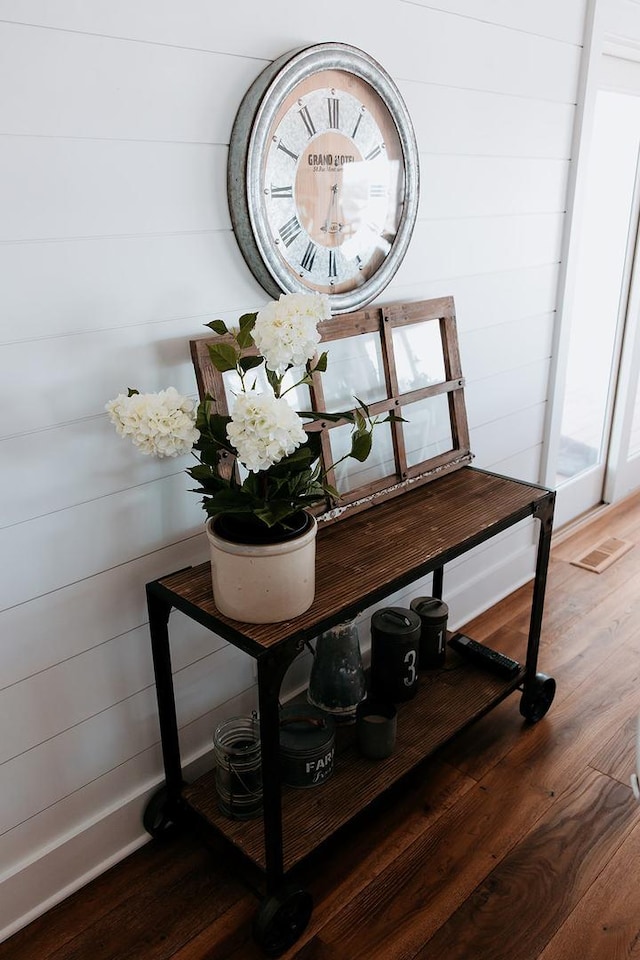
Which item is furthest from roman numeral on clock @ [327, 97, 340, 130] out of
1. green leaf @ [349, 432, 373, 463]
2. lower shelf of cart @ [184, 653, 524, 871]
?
lower shelf of cart @ [184, 653, 524, 871]

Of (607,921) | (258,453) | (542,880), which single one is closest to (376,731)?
(542,880)

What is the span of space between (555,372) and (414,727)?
135 centimetres

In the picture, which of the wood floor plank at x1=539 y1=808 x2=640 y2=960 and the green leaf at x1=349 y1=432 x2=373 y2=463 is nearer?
the green leaf at x1=349 y1=432 x2=373 y2=463

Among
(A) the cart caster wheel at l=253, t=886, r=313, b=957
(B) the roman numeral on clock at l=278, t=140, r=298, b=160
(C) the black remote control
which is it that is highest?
(B) the roman numeral on clock at l=278, t=140, r=298, b=160

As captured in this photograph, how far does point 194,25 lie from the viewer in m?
1.38

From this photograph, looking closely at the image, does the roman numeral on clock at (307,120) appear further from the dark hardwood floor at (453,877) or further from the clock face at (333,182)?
the dark hardwood floor at (453,877)

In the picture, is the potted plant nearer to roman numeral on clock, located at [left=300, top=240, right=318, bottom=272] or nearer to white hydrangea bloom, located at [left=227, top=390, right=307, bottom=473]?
white hydrangea bloom, located at [left=227, top=390, right=307, bottom=473]

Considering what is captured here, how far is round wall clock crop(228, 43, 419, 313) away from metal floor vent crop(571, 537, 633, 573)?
165 cm

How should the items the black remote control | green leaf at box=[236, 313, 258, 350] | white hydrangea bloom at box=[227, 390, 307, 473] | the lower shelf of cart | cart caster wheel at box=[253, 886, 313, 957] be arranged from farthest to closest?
the black remote control, the lower shelf of cart, cart caster wheel at box=[253, 886, 313, 957], green leaf at box=[236, 313, 258, 350], white hydrangea bloom at box=[227, 390, 307, 473]

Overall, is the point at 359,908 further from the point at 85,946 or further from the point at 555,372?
the point at 555,372

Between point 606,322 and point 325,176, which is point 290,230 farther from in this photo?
point 606,322

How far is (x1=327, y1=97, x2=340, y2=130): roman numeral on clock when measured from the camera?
162cm

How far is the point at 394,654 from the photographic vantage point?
1.89 meters

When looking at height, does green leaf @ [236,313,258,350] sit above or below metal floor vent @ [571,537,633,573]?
above
